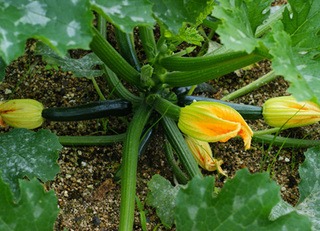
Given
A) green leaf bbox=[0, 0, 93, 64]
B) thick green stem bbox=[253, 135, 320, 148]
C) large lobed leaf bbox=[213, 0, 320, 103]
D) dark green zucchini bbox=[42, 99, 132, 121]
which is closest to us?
green leaf bbox=[0, 0, 93, 64]

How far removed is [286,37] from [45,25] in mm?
718

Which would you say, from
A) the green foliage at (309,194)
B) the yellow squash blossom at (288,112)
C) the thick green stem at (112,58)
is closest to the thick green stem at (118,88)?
the thick green stem at (112,58)

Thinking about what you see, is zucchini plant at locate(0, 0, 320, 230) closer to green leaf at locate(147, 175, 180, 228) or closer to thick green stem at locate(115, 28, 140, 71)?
thick green stem at locate(115, 28, 140, 71)

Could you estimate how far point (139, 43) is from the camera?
10.4 ft

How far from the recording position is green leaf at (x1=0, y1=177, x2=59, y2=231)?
1.98 m

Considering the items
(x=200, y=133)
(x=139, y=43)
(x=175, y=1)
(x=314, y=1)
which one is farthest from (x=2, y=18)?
(x=139, y=43)

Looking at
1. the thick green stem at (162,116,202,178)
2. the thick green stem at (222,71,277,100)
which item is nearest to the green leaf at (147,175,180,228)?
the thick green stem at (162,116,202,178)

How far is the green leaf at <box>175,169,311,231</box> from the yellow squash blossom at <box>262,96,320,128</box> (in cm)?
58

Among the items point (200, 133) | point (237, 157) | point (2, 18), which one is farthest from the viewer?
point (237, 157)

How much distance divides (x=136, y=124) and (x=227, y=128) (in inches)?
18.5

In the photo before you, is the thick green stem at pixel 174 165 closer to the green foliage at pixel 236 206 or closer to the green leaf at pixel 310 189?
the green leaf at pixel 310 189

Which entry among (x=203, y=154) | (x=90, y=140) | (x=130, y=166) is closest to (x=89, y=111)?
(x=90, y=140)

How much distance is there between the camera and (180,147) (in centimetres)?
264

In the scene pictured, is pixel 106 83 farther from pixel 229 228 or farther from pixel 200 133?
pixel 229 228
